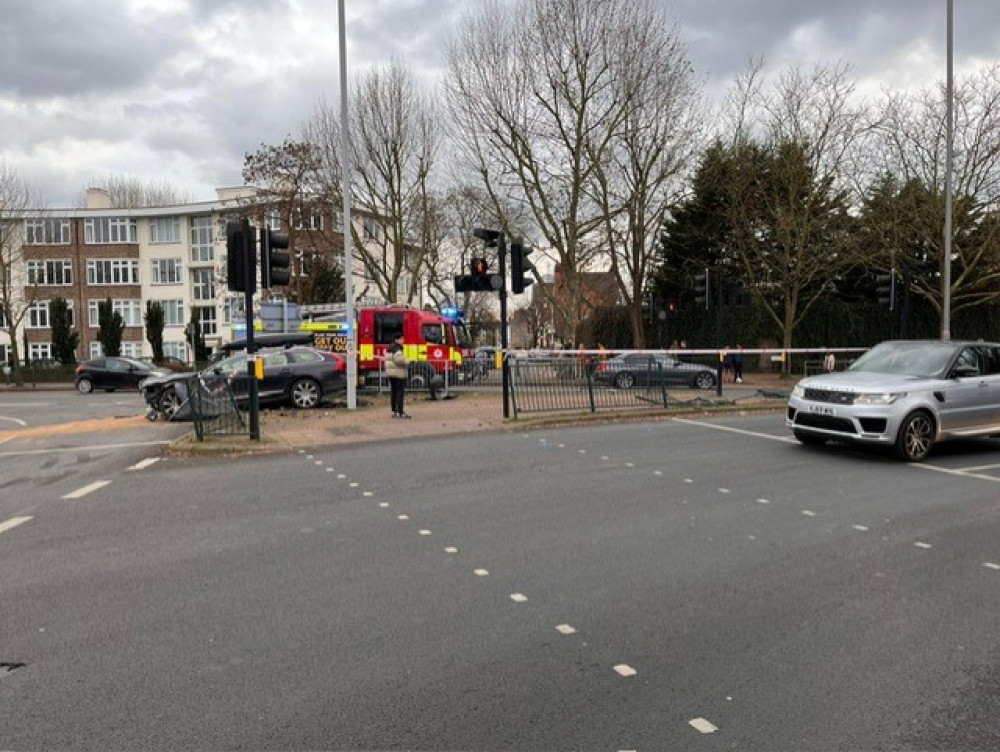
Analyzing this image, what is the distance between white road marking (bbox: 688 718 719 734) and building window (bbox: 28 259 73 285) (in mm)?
64383

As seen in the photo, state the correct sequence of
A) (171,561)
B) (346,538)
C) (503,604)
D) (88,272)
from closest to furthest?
(503,604) < (171,561) < (346,538) < (88,272)

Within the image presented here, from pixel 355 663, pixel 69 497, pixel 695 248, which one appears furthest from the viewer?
pixel 695 248

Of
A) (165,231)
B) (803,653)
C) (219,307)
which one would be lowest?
(803,653)

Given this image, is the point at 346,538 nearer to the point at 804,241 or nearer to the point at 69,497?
the point at 69,497

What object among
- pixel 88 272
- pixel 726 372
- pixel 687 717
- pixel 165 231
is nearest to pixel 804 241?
pixel 726 372

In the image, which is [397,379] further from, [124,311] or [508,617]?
[124,311]

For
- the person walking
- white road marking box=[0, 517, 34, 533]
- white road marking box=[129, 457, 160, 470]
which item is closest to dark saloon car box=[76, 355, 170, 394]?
the person walking

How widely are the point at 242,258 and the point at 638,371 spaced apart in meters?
8.33

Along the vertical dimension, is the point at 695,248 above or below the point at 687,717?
above

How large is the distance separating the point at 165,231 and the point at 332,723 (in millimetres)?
61940

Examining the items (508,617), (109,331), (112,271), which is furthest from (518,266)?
(112,271)

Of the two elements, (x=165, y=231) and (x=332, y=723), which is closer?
(x=332, y=723)

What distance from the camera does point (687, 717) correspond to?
11.0 ft

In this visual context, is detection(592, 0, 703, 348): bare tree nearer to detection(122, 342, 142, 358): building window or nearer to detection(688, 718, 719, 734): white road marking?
detection(688, 718, 719, 734): white road marking
